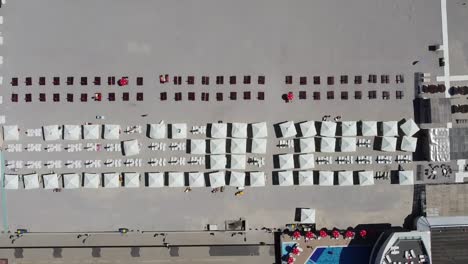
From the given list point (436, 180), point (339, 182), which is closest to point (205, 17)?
point (339, 182)

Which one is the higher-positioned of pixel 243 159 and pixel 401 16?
pixel 401 16

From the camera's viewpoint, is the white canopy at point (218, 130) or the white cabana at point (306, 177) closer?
the white canopy at point (218, 130)

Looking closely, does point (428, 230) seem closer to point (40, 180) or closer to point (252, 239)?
point (252, 239)

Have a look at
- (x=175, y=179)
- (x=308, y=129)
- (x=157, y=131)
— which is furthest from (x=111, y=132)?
(x=308, y=129)

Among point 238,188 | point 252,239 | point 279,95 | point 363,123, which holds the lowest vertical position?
point 252,239

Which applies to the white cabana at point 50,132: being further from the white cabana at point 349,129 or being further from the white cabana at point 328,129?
the white cabana at point 349,129

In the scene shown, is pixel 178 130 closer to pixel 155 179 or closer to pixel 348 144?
pixel 155 179

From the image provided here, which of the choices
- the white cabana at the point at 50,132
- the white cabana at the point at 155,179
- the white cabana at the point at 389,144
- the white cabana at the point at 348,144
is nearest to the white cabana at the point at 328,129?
the white cabana at the point at 348,144
